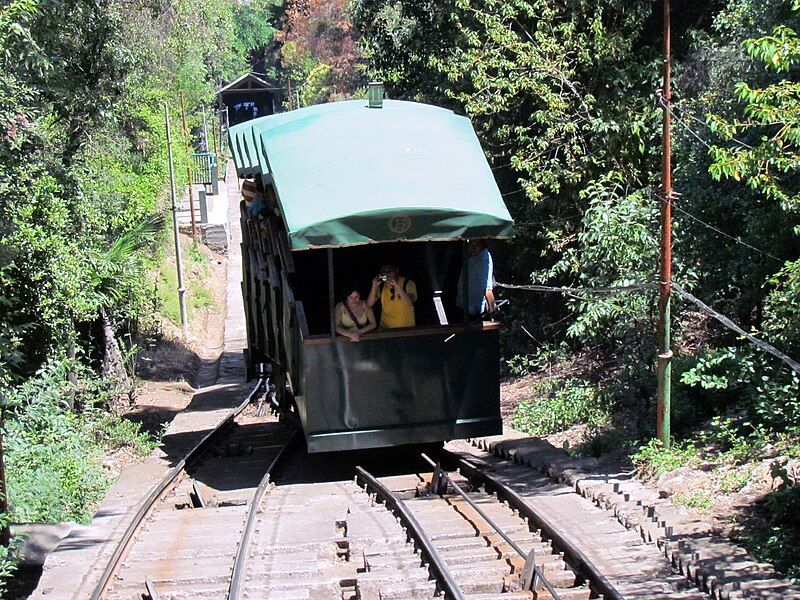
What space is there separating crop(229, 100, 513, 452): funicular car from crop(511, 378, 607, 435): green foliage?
2.81m

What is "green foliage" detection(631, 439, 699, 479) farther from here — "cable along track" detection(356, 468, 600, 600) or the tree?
the tree

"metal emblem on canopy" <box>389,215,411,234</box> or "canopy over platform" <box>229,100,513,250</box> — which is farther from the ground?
"canopy over platform" <box>229,100,513,250</box>

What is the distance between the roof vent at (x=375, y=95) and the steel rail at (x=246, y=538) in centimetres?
423

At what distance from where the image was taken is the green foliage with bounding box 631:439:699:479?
10031 millimetres

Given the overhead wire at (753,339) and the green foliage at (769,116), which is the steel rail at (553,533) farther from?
the green foliage at (769,116)

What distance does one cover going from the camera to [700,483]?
9.53m

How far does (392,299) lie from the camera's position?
36.5ft

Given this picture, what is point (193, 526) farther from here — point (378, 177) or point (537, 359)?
point (537, 359)

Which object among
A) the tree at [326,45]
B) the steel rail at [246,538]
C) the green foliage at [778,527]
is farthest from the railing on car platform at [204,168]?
the green foliage at [778,527]

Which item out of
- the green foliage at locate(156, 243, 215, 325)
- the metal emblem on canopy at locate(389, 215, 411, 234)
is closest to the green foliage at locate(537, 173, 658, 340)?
the metal emblem on canopy at locate(389, 215, 411, 234)

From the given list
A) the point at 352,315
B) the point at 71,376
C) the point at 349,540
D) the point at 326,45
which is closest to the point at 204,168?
the point at 326,45

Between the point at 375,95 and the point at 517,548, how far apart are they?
602 centimetres

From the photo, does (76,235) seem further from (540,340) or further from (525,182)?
(540,340)

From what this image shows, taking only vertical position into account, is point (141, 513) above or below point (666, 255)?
below
